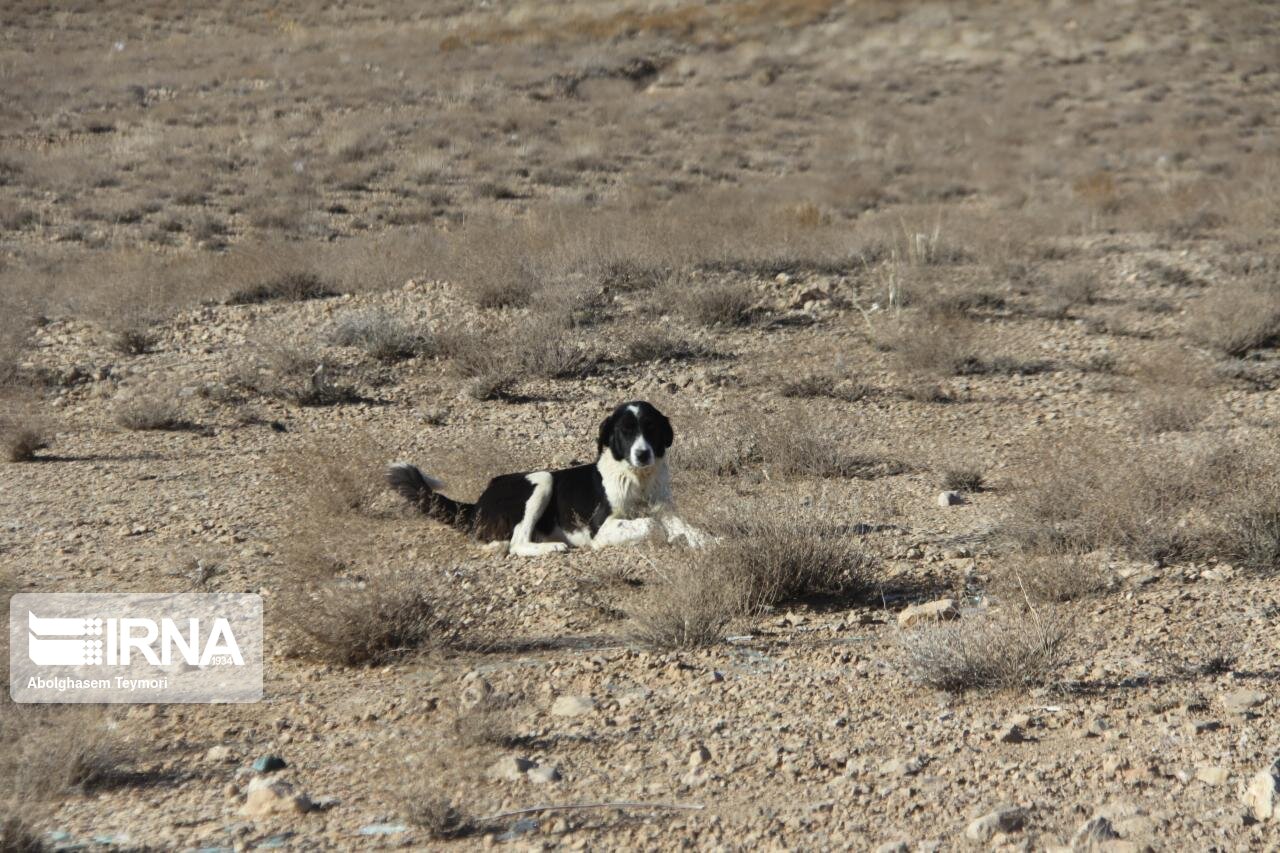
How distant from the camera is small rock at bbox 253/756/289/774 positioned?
4.80 m

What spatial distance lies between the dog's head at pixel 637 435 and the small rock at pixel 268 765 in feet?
9.92

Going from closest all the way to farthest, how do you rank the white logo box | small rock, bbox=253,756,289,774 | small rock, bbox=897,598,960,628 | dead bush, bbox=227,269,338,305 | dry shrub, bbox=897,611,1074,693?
small rock, bbox=253,756,289,774 → dry shrub, bbox=897,611,1074,693 → the white logo box → small rock, bbox=897,598,960,628 → dead bush, bbox=227,269,338,305

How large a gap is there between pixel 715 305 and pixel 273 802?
8.86 meters

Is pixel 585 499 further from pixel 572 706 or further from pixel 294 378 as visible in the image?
pixel 294 378


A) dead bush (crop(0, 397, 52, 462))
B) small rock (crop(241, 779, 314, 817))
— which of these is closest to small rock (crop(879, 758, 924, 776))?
small rock (crop(241, 779, 314, 817))

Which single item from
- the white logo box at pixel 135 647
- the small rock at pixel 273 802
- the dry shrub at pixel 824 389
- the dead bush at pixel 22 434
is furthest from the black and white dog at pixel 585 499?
the dry shrub at pixel 824 389

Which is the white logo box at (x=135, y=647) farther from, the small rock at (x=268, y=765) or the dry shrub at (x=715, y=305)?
the dry shrub at (x=715, y=305)

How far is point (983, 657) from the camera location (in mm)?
5258

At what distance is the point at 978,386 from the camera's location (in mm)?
11219

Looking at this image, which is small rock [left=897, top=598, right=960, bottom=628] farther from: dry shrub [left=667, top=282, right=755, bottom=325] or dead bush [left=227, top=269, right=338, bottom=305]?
dead bush [left=227, top=269, right=338, bottom=305]

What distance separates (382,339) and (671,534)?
536 cm

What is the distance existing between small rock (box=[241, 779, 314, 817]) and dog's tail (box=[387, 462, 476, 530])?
11.1ft

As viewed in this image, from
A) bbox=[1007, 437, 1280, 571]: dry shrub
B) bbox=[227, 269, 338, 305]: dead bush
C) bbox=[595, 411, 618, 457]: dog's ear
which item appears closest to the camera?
bbox=[1007, 437, 1280, 571]: dry shrub

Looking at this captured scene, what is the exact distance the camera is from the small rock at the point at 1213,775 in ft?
14.7
